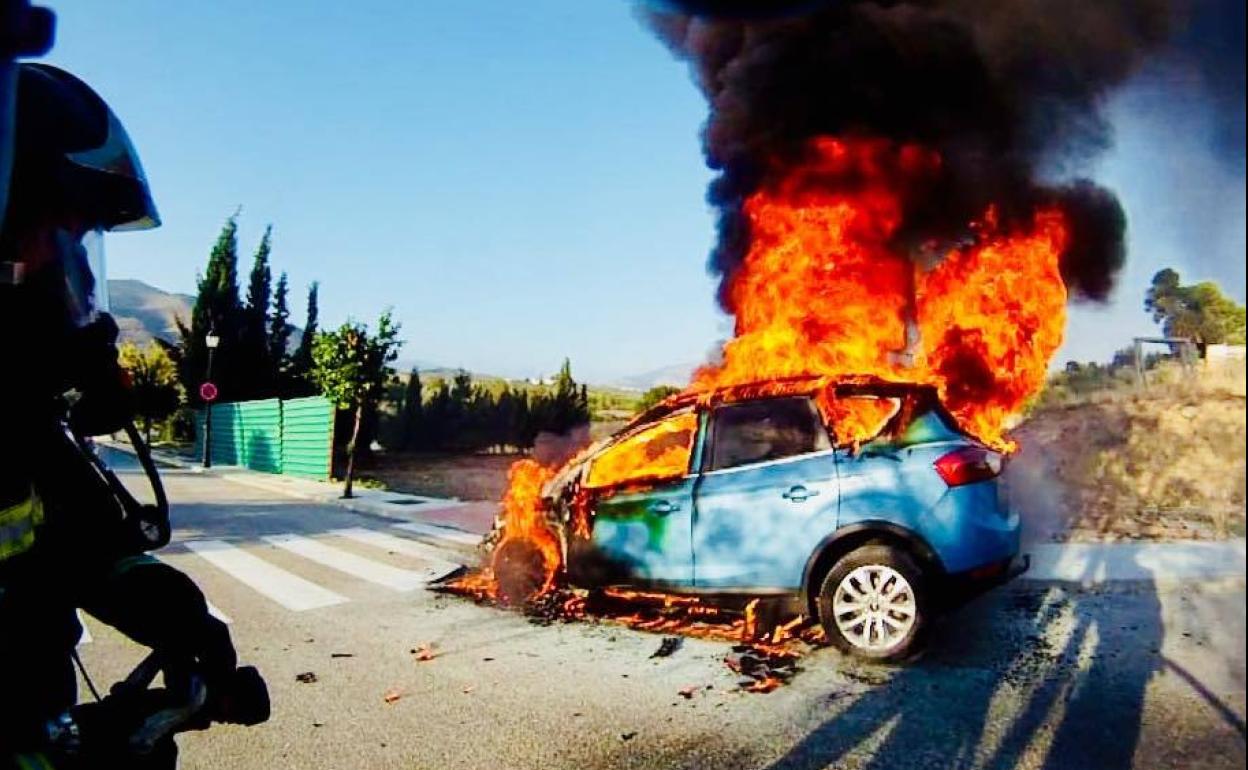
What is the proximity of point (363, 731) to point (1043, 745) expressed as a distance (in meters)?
3.34

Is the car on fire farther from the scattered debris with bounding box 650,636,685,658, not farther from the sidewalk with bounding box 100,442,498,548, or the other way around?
the sidewalk with bounding box 100,442,498,548

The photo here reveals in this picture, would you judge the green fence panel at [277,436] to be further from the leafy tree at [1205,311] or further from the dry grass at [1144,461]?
the leafy tree at [1205,311]

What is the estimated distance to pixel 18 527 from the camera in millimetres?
1585

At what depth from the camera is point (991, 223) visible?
30.1ft

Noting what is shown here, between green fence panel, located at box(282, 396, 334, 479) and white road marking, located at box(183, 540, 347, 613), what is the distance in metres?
9.93

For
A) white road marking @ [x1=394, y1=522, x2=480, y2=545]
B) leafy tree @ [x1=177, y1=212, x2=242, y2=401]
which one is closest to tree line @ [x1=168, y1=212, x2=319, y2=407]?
leafy tree @ [x1=177, y1=212, x2=242, y2=401]

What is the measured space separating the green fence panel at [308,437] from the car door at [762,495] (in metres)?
15.9

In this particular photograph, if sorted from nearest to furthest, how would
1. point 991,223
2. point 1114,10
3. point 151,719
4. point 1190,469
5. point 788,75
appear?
1. point 1190,469
2. point 151,719
3. point 1114,10
4. point 991,223
5. point 788,75

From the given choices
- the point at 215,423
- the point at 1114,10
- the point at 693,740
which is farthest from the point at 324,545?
the point at 215,423

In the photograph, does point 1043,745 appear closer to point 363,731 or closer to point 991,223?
point 363,731

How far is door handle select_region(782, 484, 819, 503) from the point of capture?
5.13 m

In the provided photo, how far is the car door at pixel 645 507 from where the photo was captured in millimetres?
5523

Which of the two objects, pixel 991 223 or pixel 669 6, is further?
pixel 991 223

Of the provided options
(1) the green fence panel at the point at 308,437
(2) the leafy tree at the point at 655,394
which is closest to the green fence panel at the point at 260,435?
(1) the green fence panel at the point at 308,437
